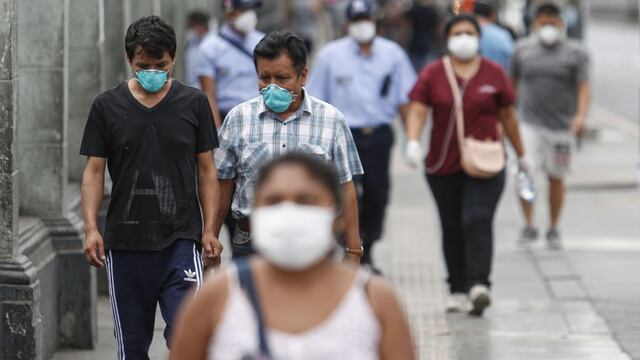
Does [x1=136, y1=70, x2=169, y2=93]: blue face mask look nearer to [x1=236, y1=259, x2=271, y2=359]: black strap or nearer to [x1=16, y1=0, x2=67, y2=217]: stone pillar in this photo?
[x1=16, y1=0, x2=67, y2=217]: stone pillar

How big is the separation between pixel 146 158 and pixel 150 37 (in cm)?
45

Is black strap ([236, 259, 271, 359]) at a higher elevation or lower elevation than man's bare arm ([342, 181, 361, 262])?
higher

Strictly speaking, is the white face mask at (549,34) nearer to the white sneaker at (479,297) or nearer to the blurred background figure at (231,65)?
the blurred background figure at (231,65)

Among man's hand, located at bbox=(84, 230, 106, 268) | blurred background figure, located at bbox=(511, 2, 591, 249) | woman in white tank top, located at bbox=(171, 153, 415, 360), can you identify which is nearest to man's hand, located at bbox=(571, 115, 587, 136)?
blurred background figure, located at bbox=(511, 2, 591, 249)

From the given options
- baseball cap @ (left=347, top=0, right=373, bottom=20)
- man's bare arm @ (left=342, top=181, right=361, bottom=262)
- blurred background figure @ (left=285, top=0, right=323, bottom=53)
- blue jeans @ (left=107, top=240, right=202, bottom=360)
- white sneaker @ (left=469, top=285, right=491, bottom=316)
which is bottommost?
blurred background figure @ (left=285, top=0, right=323, bottom=53)

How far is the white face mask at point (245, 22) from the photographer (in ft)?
35.6

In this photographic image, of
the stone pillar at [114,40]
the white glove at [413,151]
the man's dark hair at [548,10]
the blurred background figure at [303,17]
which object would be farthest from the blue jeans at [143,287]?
the blurred background figure at [303,17]

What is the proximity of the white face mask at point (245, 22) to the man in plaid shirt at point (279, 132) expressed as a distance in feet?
13.6

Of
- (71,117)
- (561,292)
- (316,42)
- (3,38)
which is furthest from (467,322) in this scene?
(316,42)

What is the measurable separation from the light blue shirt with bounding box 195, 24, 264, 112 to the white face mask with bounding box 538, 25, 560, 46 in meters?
2.67

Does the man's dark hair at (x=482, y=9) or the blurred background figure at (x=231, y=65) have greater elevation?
the man's dark hair at (x=482, y=9)

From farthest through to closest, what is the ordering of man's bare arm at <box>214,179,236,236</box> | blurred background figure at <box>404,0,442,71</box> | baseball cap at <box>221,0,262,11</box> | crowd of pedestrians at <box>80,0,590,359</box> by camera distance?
blurred background figure at <box>404,0,442,71</box>, baseball cap at <box>221,0,262,11</box>, man's bare arm at <box>214,179,236,236</box>, crowd of pedestrians at <box>80,0,590,359</box>

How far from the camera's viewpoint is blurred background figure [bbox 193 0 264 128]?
10859 mm

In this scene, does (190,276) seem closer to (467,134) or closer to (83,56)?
(467,134)
